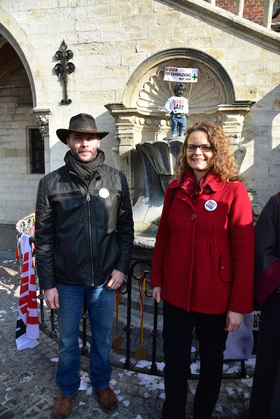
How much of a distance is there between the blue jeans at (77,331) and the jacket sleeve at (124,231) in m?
0.23

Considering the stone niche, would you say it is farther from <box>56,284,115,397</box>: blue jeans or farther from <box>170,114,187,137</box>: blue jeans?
<box>56,284,115,397</box>: blue jeans

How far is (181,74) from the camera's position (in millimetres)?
6602

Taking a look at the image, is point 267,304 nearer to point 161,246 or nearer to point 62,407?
point 161,246

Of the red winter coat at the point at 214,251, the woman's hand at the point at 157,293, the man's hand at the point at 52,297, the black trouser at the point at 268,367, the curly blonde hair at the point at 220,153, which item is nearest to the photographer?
the black trouser at the point at 268,367

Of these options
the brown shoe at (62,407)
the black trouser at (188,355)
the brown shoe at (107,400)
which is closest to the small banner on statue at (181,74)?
the black trouser at (188,355)

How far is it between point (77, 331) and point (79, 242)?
0.68 meters

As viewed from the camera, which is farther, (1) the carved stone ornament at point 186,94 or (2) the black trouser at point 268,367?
(1) the carved stone ornament at point 186,94

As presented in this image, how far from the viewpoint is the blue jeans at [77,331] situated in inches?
80.6

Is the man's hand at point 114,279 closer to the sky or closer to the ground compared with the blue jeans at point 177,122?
closer to the ground

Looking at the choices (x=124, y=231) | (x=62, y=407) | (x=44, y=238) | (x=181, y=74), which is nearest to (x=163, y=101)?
(x=181, y=74)

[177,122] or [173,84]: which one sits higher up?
[173,84]

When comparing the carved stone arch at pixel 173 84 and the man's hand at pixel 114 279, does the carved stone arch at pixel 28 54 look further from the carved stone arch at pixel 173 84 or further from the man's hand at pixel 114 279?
the man's hand at pixel 114 279

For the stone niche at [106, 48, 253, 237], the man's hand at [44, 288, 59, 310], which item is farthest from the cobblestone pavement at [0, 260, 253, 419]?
the stone niche at [106, 48, 253, 237]

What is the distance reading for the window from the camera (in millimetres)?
10250
